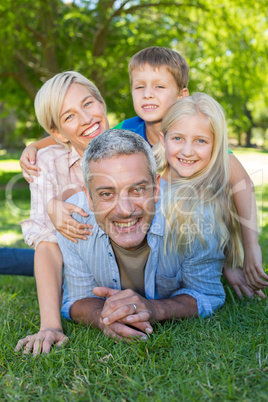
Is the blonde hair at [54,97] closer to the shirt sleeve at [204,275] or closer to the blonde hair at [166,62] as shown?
the blonde hair at [166,62]

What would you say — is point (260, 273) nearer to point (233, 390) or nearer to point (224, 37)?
point (233, 390)

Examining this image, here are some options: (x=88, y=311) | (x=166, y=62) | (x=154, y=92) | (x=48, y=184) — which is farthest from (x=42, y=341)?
(x=166, y=62)

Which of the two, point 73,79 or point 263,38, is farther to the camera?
point 263,38

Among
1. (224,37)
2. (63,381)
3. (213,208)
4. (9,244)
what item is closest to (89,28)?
(224,37)

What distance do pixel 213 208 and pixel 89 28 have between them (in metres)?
8.80

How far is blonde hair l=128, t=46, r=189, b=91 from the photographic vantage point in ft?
12.3

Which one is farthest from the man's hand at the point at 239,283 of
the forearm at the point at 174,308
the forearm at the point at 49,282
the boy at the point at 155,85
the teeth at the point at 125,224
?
the forearm at the point at 49,282

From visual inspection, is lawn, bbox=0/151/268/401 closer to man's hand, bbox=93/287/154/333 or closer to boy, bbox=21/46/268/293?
man's hand, bbox=93/287/154/333

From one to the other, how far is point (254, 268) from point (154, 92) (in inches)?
65.3

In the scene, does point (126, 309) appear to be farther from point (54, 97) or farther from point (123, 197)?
point (54, 97)

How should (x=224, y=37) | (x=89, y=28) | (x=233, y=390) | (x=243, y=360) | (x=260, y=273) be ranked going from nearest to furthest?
1. (x=233, y=390)
2. (x=243, y=360)
3. (x=260, y=273)
4. (x=224, y=37)
5. (x=89, y=28)

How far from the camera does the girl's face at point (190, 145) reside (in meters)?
3.15

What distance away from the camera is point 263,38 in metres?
9.37

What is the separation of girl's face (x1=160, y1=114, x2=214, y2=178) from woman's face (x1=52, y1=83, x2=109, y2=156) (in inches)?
25.2
